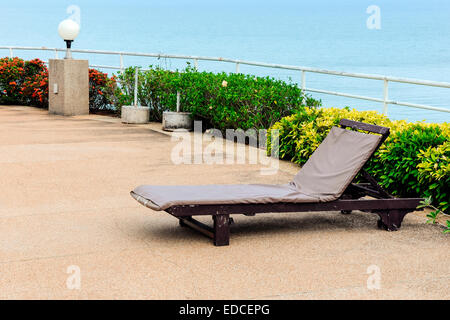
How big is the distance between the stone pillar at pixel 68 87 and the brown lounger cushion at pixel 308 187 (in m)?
9.05

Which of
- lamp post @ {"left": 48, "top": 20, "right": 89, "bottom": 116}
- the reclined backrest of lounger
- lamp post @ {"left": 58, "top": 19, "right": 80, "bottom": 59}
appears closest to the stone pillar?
lamp post @ {"left": 48, "top": 20, "right": 89, "bottom": 116}

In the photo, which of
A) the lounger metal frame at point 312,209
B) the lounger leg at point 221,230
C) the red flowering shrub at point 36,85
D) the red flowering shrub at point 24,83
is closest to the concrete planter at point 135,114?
the red flowering shrub at point 24,83

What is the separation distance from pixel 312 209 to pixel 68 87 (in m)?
9.90

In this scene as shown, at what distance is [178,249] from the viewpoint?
17.3 ft

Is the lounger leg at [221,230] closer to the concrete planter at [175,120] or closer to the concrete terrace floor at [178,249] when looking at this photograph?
the concrete terrace floor at [178,249]

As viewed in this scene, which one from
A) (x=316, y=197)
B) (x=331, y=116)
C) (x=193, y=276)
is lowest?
(x=193, y=276)

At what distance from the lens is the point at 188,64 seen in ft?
43.7

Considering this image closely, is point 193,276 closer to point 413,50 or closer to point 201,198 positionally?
point 201,198

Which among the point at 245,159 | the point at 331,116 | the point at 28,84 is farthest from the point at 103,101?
the point at 331,116

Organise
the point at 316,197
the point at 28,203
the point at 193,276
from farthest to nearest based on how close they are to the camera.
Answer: the point at 28,203 → the point at 316,197 → the point at 193,276

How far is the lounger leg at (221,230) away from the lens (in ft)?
17.5

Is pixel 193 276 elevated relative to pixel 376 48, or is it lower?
lower

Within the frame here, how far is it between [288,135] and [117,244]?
14.1 ft

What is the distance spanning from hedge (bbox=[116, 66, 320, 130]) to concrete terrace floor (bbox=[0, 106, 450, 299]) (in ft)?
8.22
